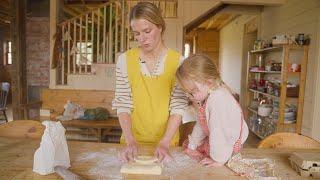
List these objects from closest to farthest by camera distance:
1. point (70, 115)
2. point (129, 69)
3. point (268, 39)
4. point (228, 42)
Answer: point (129, 69), point (70, 115), point (268, 39), point (228, 42)

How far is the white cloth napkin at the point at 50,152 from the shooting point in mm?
1061

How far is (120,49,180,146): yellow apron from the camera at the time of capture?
1.43 metres

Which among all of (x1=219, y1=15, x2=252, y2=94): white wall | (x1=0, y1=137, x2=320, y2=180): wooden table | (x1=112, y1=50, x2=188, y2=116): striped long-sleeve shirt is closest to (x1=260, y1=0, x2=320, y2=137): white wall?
(x1=219, y1=15, x2=252, y2=94): white wall

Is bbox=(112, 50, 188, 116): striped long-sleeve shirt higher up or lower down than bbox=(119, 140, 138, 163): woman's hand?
higher up

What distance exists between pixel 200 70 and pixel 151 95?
1.18 feet

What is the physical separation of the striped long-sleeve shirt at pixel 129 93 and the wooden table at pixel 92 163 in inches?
7.5

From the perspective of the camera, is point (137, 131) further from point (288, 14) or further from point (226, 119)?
point (288, 14)

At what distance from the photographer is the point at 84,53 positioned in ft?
15.9

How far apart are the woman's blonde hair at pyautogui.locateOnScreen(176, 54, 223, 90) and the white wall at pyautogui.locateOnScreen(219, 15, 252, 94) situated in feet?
19.2

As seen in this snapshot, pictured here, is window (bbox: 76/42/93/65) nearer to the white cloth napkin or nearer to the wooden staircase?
the wooden staircase

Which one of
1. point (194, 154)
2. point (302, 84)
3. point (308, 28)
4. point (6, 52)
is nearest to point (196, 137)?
point (194, 154)

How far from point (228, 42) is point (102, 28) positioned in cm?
506

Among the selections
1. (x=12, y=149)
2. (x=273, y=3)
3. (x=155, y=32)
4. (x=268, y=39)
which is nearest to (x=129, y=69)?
(x=155, y=32)

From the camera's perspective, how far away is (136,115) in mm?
1469
